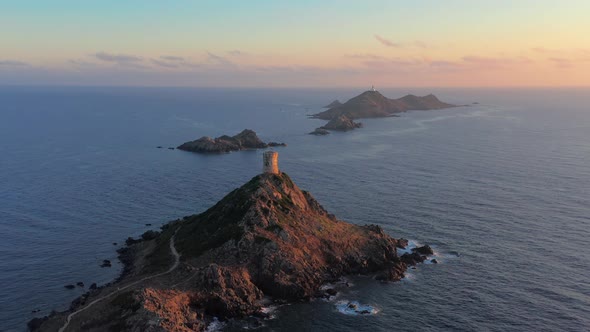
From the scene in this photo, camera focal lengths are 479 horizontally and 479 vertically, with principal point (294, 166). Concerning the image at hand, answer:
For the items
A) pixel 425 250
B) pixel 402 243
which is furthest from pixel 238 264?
pixel 425 250

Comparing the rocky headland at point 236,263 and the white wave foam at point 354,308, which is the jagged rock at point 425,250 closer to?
the rocky headland at point 236,263

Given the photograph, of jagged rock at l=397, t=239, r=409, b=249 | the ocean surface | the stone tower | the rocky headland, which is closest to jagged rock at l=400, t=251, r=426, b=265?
the rocky headland

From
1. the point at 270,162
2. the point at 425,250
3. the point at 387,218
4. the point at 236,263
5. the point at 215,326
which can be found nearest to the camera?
the point at 215,326

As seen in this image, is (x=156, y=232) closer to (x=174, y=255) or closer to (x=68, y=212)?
(x=174, y=255)

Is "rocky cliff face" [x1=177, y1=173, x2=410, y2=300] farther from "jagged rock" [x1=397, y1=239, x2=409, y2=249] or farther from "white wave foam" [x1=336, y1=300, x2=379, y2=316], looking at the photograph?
"white wave foam" [x1=336, y1=300, x2=379, y2=316]

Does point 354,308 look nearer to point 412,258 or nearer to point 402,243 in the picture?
point 412,258

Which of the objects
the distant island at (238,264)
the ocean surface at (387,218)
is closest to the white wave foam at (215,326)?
the distant island at (238,264)

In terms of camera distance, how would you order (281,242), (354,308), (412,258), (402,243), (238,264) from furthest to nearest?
(402,243), (412,258), (281,242), (238,264), (354,308)

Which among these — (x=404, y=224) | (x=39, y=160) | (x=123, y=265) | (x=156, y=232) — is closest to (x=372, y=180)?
(x=404, y=224)
